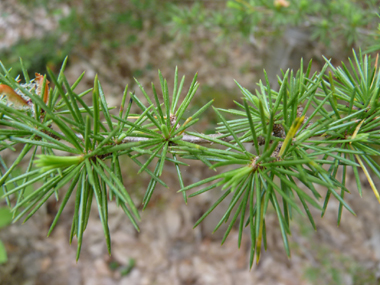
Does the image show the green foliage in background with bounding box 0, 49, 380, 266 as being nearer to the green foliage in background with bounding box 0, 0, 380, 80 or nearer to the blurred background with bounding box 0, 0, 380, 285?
the green foliage in background with bounding box 0, 0, 380, 80

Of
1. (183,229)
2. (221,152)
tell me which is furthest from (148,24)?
(221,152)

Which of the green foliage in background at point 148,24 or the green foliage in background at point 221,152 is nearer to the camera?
the green foliage in background at point 221,152

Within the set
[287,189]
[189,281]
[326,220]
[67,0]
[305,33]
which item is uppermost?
[67,0]

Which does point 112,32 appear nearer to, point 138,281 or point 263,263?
point 138,281

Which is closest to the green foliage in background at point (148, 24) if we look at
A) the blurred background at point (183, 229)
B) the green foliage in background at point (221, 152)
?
the blurred background at point (183, 229)

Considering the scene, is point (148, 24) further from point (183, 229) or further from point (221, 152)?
point (221, 152)

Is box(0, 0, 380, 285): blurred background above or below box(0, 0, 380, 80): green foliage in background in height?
below

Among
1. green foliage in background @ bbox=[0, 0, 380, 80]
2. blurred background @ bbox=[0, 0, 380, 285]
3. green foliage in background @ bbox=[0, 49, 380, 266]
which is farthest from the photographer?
blurred background @ bbox=[0, 0, 380, 285]

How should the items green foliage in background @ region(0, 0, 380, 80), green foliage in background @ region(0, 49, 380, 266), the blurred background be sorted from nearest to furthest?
green foliage in background @ region(0, 49, 380, 266) → green foliage in background @ region(0, 0, 380, 80) → the blurred background

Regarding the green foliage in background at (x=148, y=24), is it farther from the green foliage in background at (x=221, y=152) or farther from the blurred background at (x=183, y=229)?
the green foliage in background at (x=221, y=152)

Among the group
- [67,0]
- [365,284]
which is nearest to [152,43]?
[67,0]

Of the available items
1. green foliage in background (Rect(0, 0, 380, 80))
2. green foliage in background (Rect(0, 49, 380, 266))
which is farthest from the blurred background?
green foliage in background (Rect(0, 49, 380, 266))
